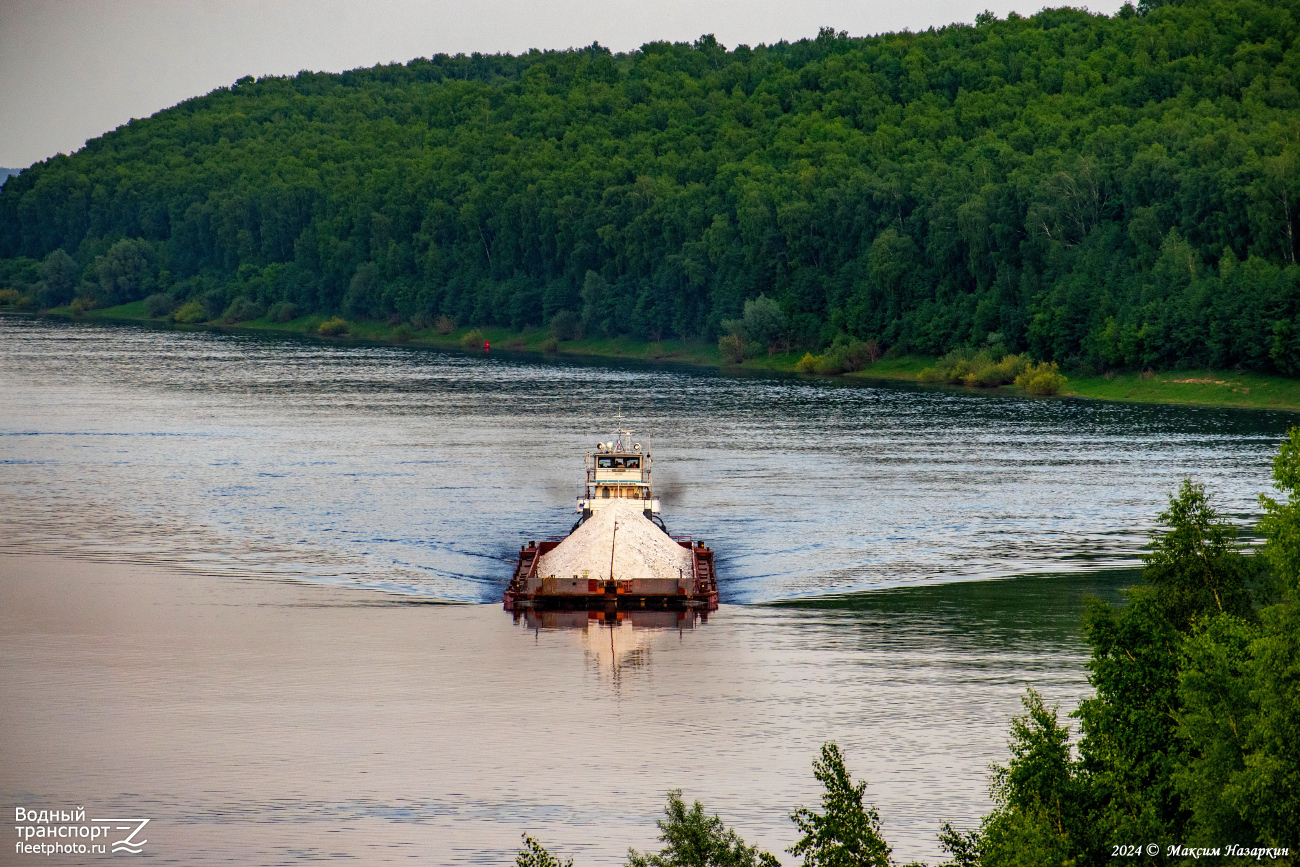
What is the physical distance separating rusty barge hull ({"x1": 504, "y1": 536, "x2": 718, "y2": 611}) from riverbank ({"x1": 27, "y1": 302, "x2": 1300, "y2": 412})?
211ft

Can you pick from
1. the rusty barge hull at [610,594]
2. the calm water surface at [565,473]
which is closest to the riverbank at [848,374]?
the calm water surface at [565,473]

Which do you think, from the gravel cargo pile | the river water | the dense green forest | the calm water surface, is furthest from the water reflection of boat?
the dense green forest

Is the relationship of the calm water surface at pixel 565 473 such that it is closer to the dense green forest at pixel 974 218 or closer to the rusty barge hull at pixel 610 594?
the rusty barge hull at pixel 610 594

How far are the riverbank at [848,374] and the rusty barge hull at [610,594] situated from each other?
64.3m

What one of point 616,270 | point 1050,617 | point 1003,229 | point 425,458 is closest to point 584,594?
point 1050,617

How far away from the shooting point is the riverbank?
107 m

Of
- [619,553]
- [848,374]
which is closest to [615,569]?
[619,553]

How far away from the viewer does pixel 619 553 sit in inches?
1986

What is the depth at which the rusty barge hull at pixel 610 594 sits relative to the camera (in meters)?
48.4

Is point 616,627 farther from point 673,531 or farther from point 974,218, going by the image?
point 974,218

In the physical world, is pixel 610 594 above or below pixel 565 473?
below

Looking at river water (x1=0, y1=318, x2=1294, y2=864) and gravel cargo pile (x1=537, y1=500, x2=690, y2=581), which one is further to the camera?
gravel cargo pile (x1=537, y1=500, x2=690, y2=581)

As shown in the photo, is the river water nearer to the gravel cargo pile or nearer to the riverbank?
the gravel cargo pile

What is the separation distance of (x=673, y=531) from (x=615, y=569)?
11.7 meters
